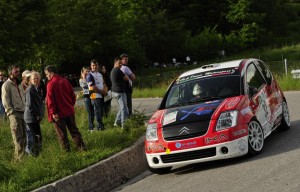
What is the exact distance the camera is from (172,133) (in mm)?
8492

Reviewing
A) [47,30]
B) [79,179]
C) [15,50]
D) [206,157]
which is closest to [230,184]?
[206,157]

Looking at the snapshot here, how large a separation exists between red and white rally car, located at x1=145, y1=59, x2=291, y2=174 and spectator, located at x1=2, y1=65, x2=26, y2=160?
2.80 meters

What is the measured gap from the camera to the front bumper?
824 centimetres

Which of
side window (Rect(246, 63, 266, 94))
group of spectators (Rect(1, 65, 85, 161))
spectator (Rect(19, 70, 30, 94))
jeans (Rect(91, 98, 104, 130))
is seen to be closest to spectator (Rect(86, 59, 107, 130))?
jeans (Rect(91, 98, 104, 130))

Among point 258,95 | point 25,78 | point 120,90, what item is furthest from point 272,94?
point 25,78

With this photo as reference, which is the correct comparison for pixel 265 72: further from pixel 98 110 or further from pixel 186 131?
pixel 98 110

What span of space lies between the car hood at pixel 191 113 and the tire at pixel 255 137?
0.69 m

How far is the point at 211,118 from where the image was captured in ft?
27.6

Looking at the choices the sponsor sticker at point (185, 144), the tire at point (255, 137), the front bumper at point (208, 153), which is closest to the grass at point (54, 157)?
the front bumper at point (208, 153)

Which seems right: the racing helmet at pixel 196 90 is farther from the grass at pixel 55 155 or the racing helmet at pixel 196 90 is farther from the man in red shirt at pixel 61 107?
A: the man in red shirt at pixel 61 107

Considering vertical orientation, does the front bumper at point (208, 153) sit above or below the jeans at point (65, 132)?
below

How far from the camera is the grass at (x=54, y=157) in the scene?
789 centimetres

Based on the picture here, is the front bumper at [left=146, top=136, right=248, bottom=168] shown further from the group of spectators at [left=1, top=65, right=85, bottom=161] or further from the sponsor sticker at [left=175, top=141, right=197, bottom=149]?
the group of spectators at [left=1, top=65, right=85, bottom=161]

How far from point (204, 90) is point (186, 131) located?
1.52 m
